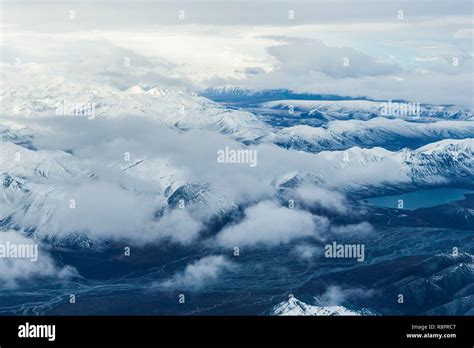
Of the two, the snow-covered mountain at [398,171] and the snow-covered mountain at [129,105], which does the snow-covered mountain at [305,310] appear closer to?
the snow-covered mountain at [398,171]

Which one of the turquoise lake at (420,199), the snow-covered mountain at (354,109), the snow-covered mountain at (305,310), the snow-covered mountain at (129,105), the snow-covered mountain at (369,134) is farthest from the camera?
the snow-covered mountain at (129,105)

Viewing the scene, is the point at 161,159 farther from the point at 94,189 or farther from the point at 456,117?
the point at 456,117

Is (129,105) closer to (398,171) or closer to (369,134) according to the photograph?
(369,134)

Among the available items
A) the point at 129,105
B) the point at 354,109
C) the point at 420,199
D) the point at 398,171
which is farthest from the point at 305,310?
the point at 129,105

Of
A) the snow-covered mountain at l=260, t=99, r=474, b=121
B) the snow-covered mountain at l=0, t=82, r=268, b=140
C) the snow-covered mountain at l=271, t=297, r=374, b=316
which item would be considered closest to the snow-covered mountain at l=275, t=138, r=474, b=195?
the snow-covered mountain at l=260, t=99, r=474, b=121

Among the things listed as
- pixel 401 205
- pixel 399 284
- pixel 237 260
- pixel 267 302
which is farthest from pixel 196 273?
pixel 401 205

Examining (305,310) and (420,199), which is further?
(420,199)

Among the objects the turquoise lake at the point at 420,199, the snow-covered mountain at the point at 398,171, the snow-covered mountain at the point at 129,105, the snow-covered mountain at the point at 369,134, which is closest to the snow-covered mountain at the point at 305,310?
the turquoise lake at the point at 420,199

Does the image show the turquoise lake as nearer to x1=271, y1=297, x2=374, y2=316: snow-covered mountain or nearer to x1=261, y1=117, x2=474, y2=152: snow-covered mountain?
x1=261, y1=117, x2=474, y2=152: snow-covered mountain

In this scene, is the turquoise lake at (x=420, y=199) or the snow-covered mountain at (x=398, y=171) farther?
the snow-covered mountain at (x=398, y=171)
